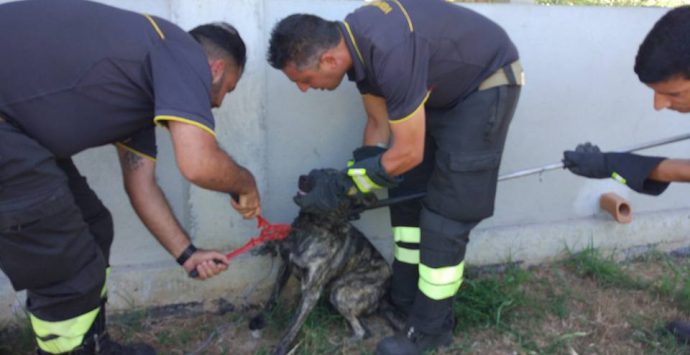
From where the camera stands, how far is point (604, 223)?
408 cm

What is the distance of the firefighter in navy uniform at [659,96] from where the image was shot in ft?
7.16

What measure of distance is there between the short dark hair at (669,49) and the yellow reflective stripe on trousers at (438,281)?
1291 mm

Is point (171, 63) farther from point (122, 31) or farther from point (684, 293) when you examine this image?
point (684, 293)

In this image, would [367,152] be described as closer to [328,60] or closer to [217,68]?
[328,60]

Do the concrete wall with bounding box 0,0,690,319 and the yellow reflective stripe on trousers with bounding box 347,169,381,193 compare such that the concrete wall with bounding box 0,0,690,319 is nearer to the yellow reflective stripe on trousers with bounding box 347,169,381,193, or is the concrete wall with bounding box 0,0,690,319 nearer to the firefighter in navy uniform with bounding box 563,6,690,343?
the yellow reflective stripe on trousers with bounding box 347,169,381,193

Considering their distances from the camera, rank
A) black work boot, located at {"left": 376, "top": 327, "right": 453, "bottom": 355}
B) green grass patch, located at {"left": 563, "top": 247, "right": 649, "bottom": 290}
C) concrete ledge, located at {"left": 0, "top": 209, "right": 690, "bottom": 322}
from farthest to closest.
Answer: green grass patch, located at {"left": 563, "top": 247, "right": 649, "bottom": 290} → concrete ledge, located at {"left": 0, "top": 209, "right": 690, "bottom": 322} → black work boot, located at {"left": 376, "top": 327, "right": 453, "bottom": 355}

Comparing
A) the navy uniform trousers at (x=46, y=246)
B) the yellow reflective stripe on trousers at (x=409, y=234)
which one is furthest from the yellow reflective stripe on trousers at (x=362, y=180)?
the navy uniform trousers at (x=46, y=246)

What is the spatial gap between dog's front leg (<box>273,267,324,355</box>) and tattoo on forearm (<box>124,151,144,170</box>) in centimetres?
98

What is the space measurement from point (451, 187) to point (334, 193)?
1.86 feet

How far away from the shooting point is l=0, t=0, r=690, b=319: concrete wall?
10.2ft

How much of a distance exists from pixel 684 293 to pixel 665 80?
189 cm

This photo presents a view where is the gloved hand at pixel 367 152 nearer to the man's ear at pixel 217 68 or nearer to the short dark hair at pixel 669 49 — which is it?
the man's ear at pixel 217 68

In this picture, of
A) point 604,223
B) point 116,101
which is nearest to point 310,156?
point 116,101

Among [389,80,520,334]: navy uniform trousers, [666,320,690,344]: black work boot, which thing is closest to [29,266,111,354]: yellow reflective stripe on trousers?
[389,80,520,334]: navy uniform trousers
